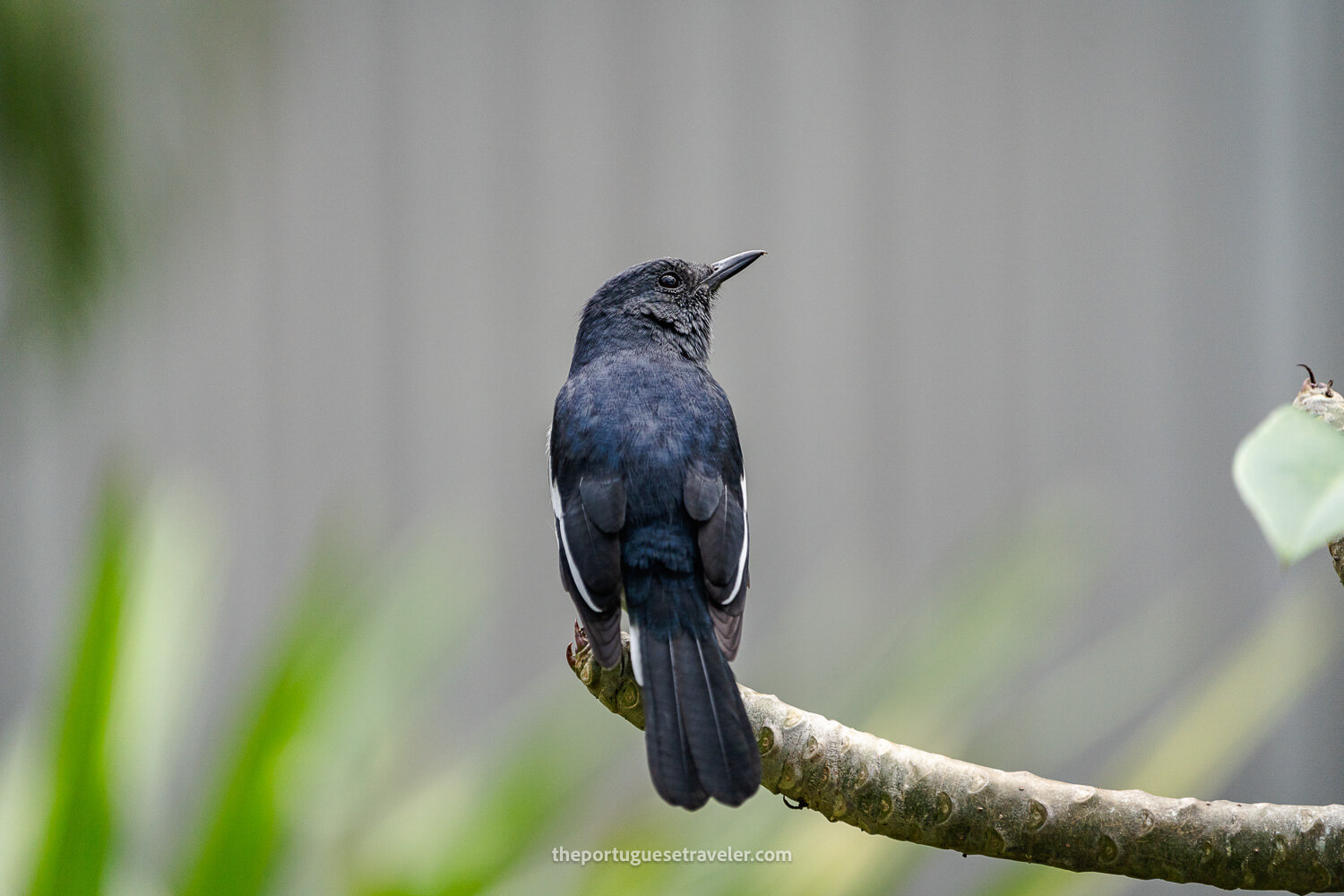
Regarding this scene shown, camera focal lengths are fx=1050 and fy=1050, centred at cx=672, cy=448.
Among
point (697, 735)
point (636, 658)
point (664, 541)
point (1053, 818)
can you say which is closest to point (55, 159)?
point (664, 541)

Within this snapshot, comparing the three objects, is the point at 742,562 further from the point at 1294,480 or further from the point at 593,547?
the point at 1294,480

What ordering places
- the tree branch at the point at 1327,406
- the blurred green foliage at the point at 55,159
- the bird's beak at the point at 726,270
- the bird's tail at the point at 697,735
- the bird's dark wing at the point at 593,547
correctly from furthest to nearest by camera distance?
the blurred green foliage at the point at 55,159
the bird's beak at the point at 726,270
the bird's dark wing at the point at 593,547
the bird's tail at the point at 697,735
the tree branch at the point at 1327,406

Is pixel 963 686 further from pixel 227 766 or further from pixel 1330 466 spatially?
pixel 1330 466

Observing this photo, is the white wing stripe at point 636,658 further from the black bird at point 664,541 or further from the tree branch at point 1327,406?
the tree branch at point 1327,406

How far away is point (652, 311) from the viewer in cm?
209

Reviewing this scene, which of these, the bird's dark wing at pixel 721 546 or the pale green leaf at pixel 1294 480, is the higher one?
the pale green leaf at pixel 1294 480

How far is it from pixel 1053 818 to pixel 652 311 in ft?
4.21

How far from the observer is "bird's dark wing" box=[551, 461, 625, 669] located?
1494 millimetres

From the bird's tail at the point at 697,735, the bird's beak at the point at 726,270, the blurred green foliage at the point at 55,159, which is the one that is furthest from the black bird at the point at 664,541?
the blurred green foliage at the point at 55,159

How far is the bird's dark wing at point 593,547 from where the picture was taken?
1.49 metres

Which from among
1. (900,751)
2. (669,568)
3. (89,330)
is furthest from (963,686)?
(89,330)

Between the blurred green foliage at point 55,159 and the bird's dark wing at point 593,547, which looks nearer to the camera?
the bird's dark wing at point 593,547

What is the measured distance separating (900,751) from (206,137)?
114 inches

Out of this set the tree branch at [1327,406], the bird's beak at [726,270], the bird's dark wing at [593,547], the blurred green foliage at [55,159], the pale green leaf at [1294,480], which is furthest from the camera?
the blurred green foliage at [55,159]
